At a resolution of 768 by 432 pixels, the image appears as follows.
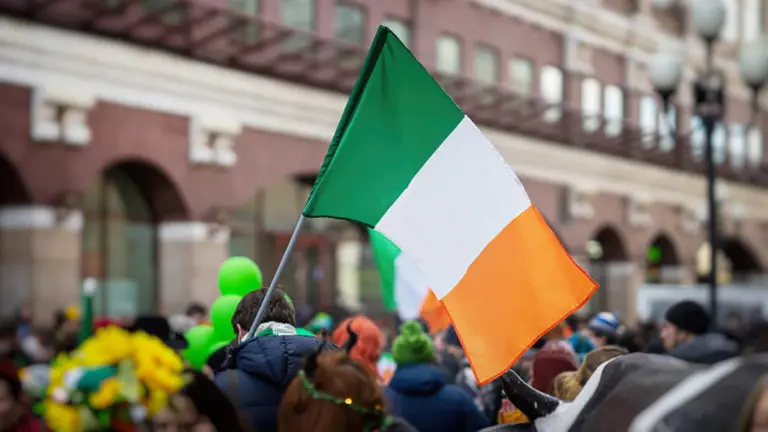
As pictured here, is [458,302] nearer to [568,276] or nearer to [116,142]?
[568,276]

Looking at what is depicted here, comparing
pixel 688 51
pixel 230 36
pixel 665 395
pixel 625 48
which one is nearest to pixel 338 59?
pixel 230 36

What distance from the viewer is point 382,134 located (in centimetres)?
529

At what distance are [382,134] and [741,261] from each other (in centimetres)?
3757

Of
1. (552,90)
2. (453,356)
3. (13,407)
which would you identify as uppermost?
(552,90)

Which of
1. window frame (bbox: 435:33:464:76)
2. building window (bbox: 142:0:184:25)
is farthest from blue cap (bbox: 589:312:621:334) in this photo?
window frame (bbox: 435:33:464:76)

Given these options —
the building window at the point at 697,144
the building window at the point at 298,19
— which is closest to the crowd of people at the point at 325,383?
the building window at the point at 298,19

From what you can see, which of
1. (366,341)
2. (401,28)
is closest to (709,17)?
(366,341)

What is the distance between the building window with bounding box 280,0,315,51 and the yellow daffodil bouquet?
1902cm

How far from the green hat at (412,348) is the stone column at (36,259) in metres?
11.6

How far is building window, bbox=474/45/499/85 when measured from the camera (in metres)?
27.4

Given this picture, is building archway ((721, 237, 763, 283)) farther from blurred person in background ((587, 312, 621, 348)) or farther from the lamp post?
blurred person in background ((587, 312, 621, 348))

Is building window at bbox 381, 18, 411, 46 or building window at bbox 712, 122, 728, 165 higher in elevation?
building window at bbox 381, 18, 411, 46

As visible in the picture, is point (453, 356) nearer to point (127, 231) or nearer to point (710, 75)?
point (710, 75)

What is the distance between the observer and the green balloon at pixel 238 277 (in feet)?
23.3
